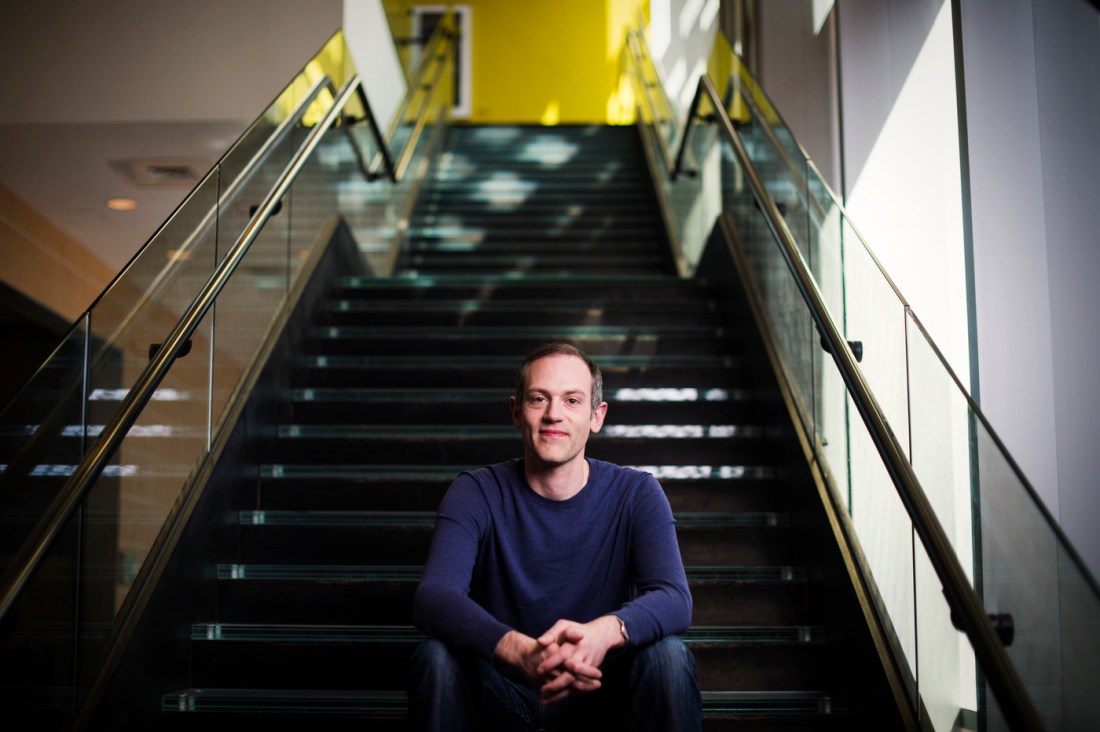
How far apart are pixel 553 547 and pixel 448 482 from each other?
1.31 m

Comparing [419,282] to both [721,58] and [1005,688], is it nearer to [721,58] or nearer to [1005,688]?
[721,58]

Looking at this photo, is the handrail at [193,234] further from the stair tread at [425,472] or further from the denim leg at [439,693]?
the stair tread at [425,472]

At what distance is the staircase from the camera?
2809 millimetres

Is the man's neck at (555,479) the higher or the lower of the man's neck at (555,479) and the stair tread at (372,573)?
→ the higher

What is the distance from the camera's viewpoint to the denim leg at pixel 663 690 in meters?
1.99

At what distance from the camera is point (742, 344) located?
14.5 ft

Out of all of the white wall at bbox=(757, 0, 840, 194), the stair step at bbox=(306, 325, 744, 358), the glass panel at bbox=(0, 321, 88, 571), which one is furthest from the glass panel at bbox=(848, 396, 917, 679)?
the glass panel at bbox=(0, 321, 88, 571)

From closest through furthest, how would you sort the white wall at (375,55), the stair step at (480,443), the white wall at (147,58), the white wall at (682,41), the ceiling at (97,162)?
1. the stair step at (480,443)
2. the white wall at (147,58)
3. the ceiling at (97,162)
4. the white wall at (375,55)
5. the white wall at (682,41)

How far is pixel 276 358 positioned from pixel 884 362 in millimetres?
2254

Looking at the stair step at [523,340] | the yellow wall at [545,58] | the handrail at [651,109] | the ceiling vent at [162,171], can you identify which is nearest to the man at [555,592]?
the stair step at [523,340]

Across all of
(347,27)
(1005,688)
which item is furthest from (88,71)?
(1005,688)

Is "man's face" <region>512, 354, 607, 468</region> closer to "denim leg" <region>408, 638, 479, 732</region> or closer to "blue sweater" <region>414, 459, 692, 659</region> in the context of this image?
"blue sweater" <region>414, 459, 692, 659</region>

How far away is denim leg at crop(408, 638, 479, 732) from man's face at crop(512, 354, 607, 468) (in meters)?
0.49

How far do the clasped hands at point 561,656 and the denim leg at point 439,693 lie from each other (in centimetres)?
10
